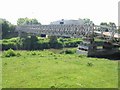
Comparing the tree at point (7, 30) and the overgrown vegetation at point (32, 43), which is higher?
the tree at point (7, 30)

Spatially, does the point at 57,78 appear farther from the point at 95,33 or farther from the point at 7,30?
the point at 7,30

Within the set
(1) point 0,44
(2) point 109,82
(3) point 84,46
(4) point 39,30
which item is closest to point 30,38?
(4) point 39,30

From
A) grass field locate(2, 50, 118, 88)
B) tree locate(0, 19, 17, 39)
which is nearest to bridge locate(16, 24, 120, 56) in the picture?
grass field locate(2, 50, 118, 88)

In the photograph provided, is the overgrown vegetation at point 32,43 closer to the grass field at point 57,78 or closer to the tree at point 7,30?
the tree at point 7,30

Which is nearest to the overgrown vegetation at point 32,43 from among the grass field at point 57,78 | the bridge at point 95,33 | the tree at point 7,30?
the bridge at point 95,33

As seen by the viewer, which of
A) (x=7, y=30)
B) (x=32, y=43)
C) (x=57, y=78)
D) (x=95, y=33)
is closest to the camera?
(x=57, y=78)

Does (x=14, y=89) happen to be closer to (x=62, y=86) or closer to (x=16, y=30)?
(x=62, y=86)

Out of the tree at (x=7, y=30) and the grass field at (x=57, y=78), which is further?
the tree at (x=7, y=30)

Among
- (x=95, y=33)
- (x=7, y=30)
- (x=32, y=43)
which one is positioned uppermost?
(x=7, y=30)

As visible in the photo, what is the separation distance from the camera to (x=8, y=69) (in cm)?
2712

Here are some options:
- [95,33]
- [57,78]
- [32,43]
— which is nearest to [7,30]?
[32,43]

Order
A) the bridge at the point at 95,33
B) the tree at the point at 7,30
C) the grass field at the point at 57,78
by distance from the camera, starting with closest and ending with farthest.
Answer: the grass field at the point at 57,78 → the bridge at the point at 95,33 → the tree at the point at 7,30

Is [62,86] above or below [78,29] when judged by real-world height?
below

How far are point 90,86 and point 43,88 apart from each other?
3.15 metres
